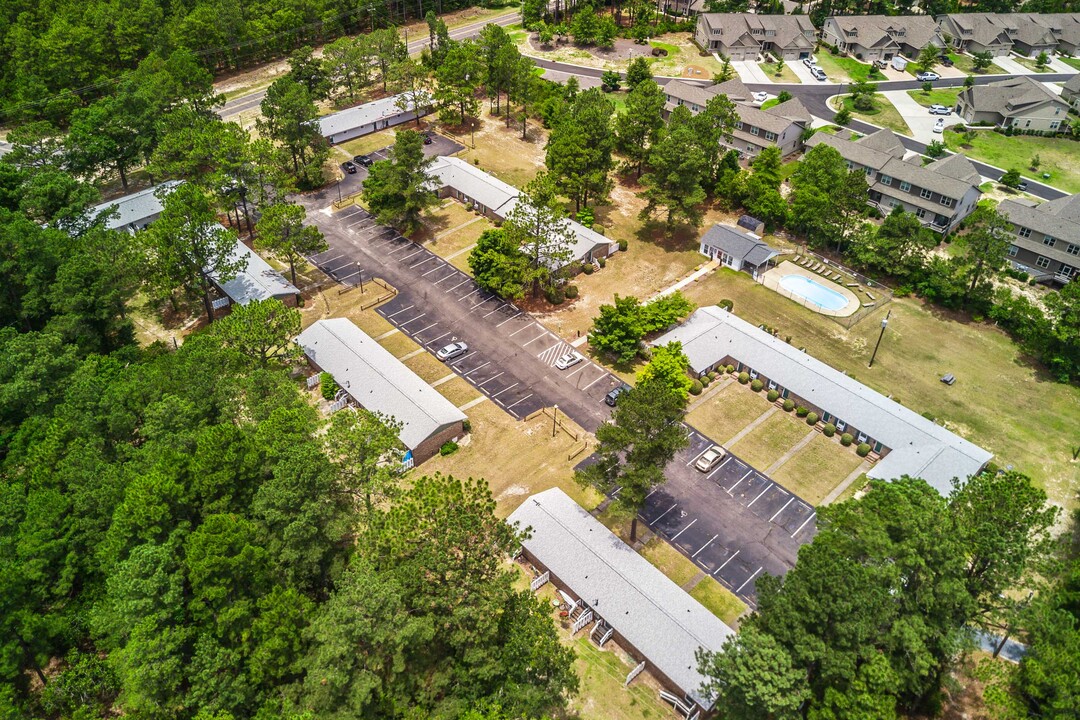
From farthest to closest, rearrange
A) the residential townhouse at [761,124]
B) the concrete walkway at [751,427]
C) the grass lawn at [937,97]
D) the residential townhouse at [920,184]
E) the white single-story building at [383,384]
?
1. the grass lawn at [937,97]
2. the residential townhouse at [761,124]
3. the residential townhouse at [920,184]
4. the concrete walkway at [751,427]
5. the white single-story building at [383,384]

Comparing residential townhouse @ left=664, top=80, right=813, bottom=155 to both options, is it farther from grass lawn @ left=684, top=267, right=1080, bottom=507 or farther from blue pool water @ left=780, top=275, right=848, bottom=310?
grass lawn @ left=684, top=267, right=1080, bottom=507

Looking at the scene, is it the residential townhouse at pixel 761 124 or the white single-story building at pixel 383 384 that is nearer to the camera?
the white single-story building at pixel 383 384

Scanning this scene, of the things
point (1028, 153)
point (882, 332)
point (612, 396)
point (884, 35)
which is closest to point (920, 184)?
point (882, 332)

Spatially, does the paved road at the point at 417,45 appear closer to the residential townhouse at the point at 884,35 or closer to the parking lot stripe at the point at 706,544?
the residential townhouse at the point at 884,35

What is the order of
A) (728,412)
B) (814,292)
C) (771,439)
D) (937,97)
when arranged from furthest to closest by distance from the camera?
1. (937,97)
2. (814,292)
3. (728,412)
4. (771,439)

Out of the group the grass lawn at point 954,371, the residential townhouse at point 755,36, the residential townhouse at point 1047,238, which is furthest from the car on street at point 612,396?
the residential townhouse at point 755,36

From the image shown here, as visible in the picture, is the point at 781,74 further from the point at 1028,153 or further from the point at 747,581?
the point at 747,581

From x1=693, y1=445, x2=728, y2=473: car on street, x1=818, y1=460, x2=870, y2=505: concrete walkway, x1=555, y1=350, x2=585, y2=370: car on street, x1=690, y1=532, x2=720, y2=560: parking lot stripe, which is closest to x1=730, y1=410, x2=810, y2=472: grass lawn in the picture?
x1=693, y1=445, x2=728, y2=473: car on street
